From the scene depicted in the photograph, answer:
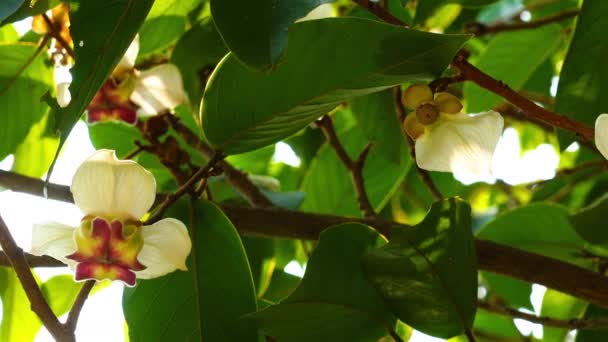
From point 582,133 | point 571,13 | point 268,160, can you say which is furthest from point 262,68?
point 268,160

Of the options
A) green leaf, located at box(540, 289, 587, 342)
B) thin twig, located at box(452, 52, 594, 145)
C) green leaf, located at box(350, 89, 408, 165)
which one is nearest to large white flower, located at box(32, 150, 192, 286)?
thin twig, located at box(452, 52, 594, 145)

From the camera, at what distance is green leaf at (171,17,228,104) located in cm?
114

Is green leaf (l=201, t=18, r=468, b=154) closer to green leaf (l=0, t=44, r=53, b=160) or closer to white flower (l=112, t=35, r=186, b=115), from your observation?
white flower (l=112, t=35, r=186, b=115)

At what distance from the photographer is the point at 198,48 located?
3.76 ft

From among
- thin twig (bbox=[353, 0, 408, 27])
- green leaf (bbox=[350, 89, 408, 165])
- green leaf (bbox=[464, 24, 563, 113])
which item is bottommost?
thin twig (bbox=[353, 0, 408, 27])

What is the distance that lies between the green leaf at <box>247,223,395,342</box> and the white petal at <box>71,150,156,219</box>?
0.59 feet

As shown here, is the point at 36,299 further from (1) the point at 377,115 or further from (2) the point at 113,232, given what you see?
(1) the point at 377,115

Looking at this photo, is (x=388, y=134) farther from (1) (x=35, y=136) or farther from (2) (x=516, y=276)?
(1) (x=35, y=136)

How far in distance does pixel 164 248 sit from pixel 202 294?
7 cm

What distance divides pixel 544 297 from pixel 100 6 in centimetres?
92

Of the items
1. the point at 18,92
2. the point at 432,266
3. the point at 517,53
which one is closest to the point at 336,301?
the point at 432,266

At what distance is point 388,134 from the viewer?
4.24ft

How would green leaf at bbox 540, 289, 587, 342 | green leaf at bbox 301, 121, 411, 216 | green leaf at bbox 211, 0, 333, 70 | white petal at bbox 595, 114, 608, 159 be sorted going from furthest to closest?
green leaf at bbox 301, 121, 411, 216 < green leaf at bbox 540, 289, 587, 342 < white petal at bbox 595, 114, 608, 159 < green leaf at bbox 211, 0, 333, 70

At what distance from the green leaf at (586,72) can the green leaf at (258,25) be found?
1.24ft
